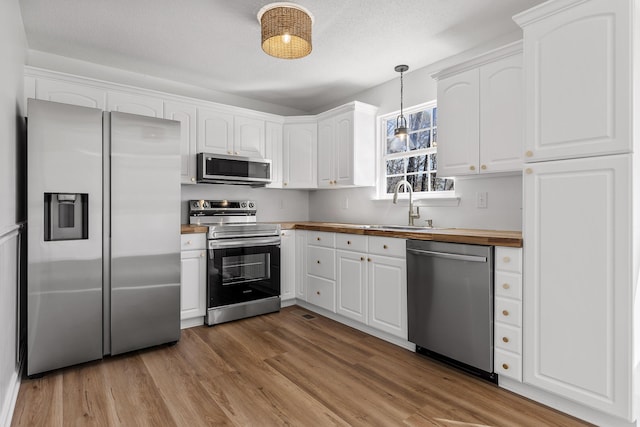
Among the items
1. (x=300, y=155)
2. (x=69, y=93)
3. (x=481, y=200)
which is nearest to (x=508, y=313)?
(x=481, y=200)

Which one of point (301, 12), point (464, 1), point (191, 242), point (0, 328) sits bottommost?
point (0, 328)

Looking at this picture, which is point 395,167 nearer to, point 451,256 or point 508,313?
point 451,256

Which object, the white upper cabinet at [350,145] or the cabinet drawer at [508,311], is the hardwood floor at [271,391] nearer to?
the cabinet drawer at [508,311]

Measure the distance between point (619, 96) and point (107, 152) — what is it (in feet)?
10.1

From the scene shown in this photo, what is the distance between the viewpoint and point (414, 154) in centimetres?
358

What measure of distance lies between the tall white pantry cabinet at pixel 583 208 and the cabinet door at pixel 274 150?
274 cm

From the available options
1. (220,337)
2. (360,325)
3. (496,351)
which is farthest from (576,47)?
(220,337)

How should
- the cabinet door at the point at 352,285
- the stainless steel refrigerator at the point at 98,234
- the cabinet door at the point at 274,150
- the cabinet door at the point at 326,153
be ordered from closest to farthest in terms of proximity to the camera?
1. the stainless steel refrigerator at the point at 98,234
2. the cabinet door at the point at 352,285
3. the cabinet door at the point at 326,153
4. the cabinet door at the point at 274,150

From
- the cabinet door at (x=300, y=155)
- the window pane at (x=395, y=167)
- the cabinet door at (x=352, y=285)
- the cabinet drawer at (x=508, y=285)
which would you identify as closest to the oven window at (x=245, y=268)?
the cabinet door at (x=352, y=285)

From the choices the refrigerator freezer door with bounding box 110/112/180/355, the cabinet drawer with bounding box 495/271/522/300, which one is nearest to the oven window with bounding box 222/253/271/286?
the refrigerator freezer door with bounding box 110/112/180/355

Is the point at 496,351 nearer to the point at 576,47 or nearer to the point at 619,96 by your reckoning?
the point at 619,96

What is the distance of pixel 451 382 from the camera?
2240 mm

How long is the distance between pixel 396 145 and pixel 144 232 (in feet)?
8.41

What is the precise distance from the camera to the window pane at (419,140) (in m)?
3.48
